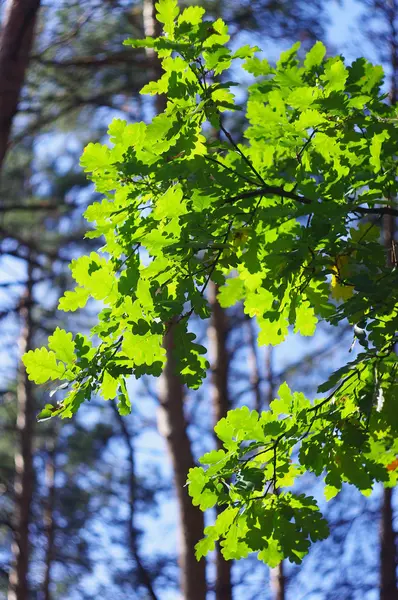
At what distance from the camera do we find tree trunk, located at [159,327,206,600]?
6078 millimetres

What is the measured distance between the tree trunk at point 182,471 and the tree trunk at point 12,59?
1896 millimetres

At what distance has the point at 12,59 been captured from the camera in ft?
16.6

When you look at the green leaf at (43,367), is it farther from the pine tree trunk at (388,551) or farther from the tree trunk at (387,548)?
the tree trunk at (387,548)

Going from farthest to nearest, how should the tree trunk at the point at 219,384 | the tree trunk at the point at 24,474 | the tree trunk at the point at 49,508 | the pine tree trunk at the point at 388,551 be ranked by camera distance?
the tree trunk at the point at 49,508 → the tree trunk at the point at 24,474 → the pine tree trunk at the point at 388,551 → the tree trunk at the point at 219,384

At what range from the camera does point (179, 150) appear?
2279mm

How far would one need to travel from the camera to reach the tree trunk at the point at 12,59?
5.02m

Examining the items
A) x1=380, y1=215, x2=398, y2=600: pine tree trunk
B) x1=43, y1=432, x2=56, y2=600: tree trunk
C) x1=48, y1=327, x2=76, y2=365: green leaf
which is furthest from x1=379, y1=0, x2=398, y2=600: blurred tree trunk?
x1=48, y1=327, x2=76, y2=365: green leaf

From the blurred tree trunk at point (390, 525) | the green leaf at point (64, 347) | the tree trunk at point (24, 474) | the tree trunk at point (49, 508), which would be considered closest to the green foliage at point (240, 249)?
the green leaf at point (64, 347)

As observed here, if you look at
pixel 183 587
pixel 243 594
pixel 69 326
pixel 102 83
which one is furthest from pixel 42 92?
pixel 243 594

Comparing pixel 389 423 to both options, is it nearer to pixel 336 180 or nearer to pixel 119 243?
pixel 336 180

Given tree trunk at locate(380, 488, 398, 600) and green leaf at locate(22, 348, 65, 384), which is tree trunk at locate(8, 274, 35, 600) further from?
green leaf at locate(22, 348, 65, 384)

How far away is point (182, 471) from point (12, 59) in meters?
3.50

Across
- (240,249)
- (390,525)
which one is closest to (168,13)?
(240,249)

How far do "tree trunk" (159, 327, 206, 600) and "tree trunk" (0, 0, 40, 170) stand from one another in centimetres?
190
